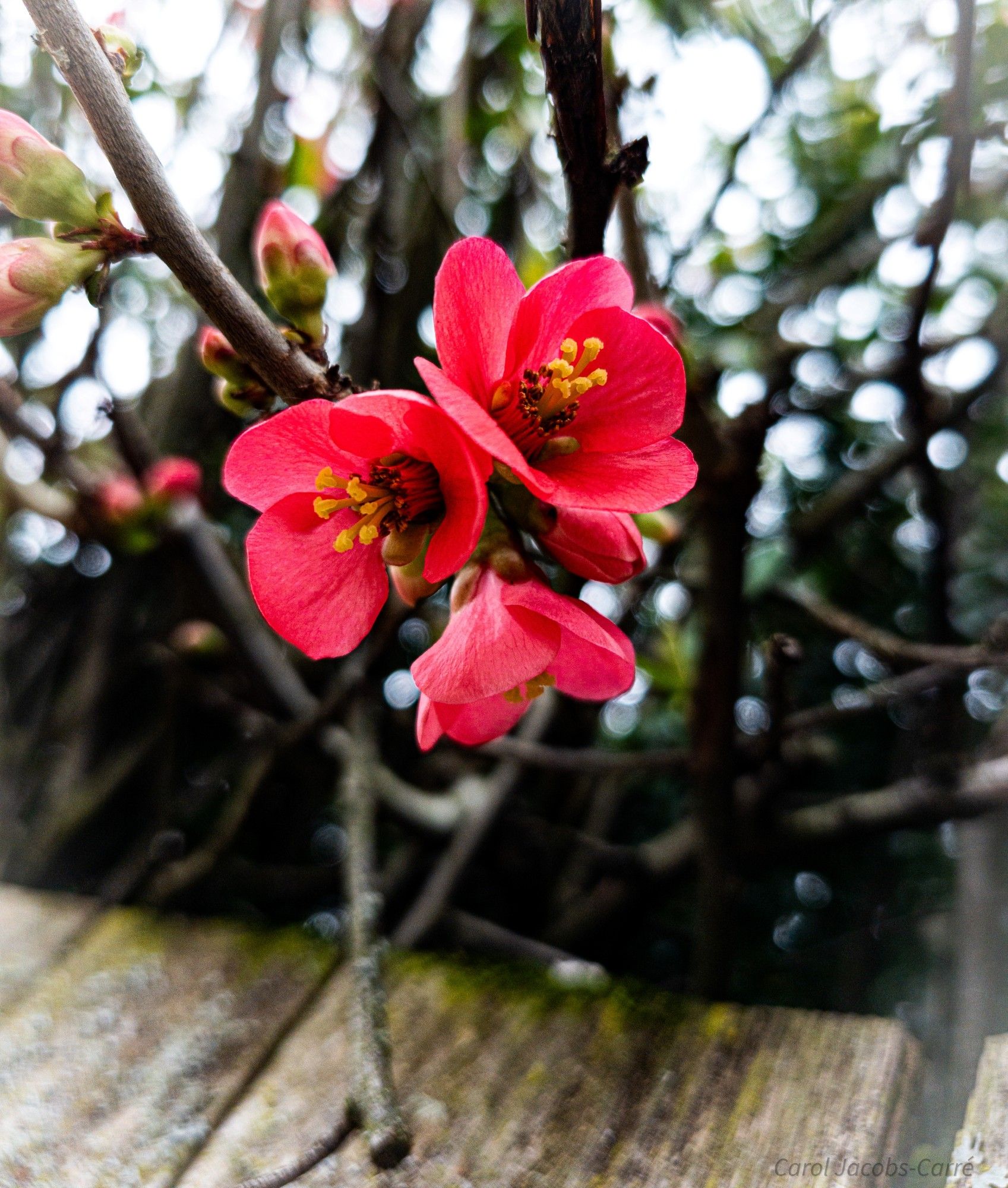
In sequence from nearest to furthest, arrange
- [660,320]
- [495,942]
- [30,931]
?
[660,320] → [30,931] → [495,942]

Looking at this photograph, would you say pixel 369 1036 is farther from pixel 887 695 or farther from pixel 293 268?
pixel 887 695

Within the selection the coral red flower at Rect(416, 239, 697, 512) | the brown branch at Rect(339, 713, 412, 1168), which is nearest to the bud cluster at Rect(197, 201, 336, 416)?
the coral red flower at Rect(416, 239, 697, 512)

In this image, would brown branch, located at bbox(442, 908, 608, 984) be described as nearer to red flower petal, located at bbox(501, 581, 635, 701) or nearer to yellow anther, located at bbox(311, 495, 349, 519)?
red flower petal, located at bbox(501, 581, 635, 701)

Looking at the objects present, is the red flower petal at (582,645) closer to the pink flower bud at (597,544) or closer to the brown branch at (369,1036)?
the pink flower bud at (597,544)

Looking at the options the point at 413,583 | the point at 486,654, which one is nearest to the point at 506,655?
the point at 486,654

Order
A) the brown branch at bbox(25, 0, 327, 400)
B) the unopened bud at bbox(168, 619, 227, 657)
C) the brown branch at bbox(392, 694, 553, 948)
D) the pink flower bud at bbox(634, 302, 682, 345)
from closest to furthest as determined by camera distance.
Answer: the brown branch at bbox(25, 0, 327, 400) → the pink flower bud at bbox(634, 302, 682, 345) → the brown branch at bbox(392, 694, 553, 948) → the unopened bud at bbox(168, 619, 227, 657)

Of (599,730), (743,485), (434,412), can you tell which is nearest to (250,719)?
(599,730)

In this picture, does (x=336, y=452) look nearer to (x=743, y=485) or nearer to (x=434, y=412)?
(x=434, y=412)
